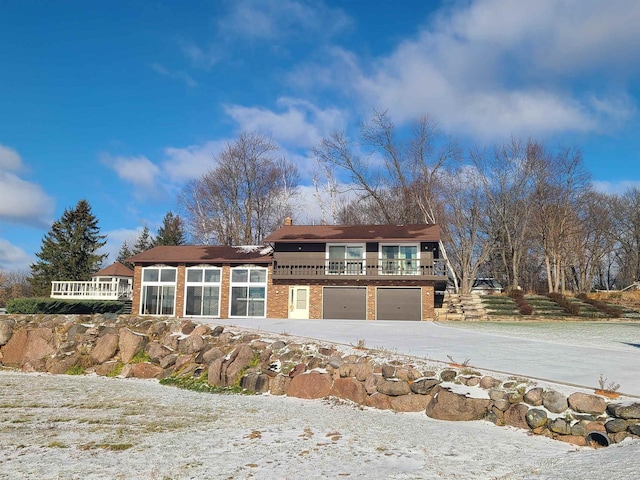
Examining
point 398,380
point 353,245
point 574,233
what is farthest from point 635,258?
point 398,380

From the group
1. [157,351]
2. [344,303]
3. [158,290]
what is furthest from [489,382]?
[158,290]

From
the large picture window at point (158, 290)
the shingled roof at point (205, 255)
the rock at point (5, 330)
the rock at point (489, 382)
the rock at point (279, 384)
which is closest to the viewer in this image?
the rock at point (489, 382)

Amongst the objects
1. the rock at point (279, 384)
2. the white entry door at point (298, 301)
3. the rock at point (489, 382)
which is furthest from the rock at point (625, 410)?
the white entry door at point (298, 301)

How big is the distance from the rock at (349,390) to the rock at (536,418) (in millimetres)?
3180

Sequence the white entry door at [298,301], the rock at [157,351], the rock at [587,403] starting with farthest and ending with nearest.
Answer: the white entry door at [298,301] → the rock at [157,351] → the rock at [587,403]

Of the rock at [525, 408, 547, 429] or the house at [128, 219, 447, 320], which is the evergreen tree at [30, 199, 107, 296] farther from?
the rock at [525, 408, 547, 429]

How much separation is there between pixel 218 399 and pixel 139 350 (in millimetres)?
4891

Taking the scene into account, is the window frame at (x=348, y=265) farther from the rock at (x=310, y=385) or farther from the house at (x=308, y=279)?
the rock at (x=310, y=385)

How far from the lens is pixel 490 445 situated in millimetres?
6570

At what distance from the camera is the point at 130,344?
44.4ft

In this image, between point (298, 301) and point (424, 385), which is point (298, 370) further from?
point (298, 301)

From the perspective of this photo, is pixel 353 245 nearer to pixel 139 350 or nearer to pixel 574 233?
pixel 139 350

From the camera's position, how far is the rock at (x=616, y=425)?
22.4ft

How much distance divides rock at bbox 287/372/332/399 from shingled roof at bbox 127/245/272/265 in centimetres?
1702
